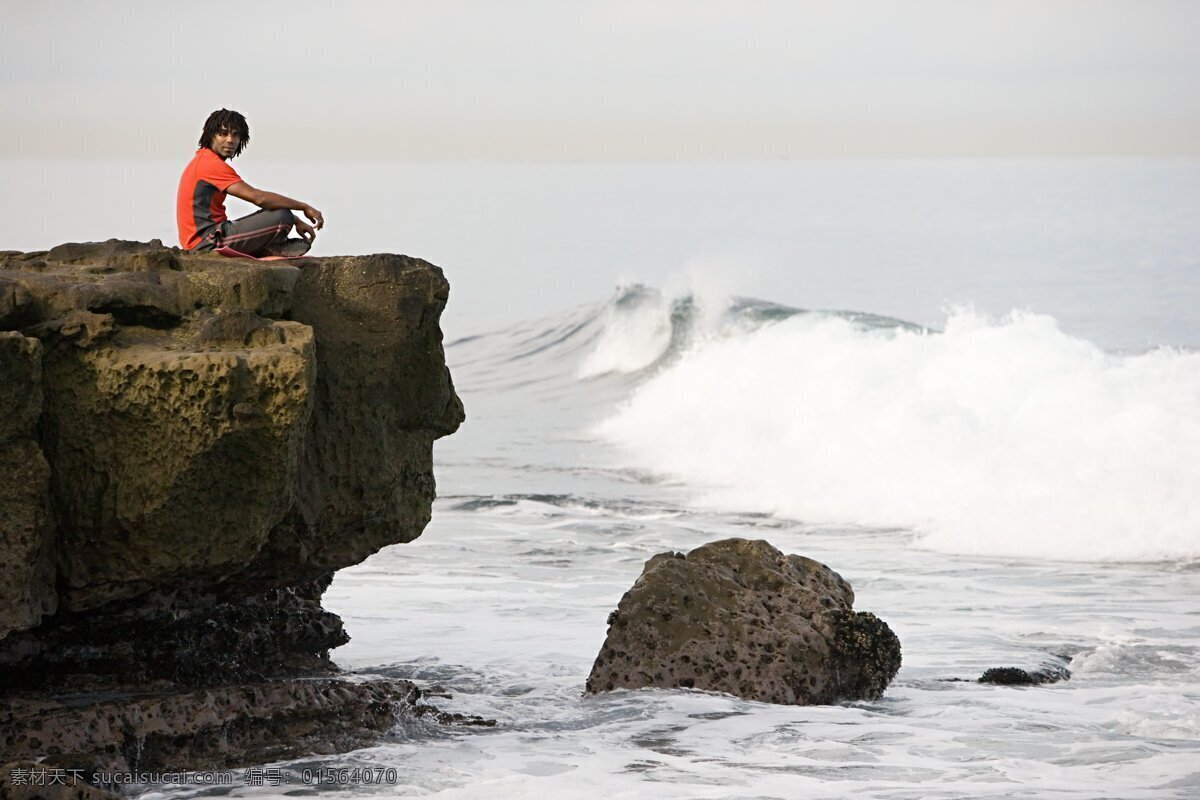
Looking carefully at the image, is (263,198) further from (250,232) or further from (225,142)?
(225,142)

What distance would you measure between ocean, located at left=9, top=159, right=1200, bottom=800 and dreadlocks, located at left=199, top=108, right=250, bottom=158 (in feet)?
8.12

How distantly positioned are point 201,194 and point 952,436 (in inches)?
403

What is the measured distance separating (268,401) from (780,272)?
34.2 metres

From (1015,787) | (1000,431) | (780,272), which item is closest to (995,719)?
(1015,787)

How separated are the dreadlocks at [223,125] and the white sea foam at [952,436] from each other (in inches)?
283

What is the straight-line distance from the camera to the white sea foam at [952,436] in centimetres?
1254

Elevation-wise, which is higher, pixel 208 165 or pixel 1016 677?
pixel 208 165

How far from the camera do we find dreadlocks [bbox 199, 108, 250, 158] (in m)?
6.41

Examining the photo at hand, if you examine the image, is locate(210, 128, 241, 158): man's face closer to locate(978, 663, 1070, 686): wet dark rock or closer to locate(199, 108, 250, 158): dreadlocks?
locate(199, 108, 250, 158): dreadlocks

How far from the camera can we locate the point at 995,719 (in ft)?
22.3

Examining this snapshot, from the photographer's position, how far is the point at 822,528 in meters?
→ 13.2

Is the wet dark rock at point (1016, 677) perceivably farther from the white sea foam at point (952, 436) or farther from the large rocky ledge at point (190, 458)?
the white sea foam at point (952, 436)

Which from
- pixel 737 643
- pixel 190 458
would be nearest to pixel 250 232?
pixel 190 458

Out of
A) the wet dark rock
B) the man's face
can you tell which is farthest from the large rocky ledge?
Answer: the wet dark rock
